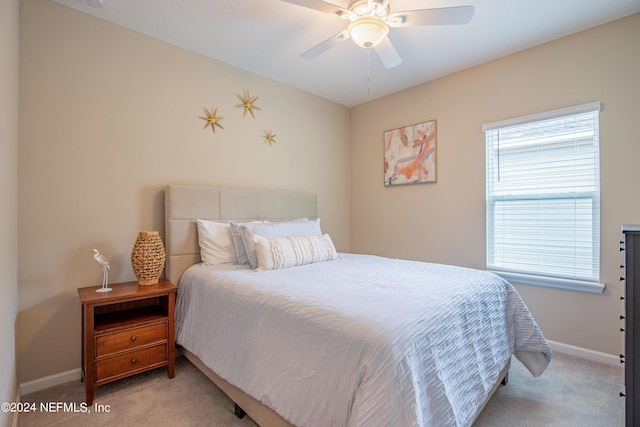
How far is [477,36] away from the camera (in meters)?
2.48

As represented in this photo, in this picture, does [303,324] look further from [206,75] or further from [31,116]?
[206,75]

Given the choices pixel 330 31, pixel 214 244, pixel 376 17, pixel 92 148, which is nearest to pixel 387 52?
pixel 376 17

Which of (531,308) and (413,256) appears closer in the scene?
(531,308)

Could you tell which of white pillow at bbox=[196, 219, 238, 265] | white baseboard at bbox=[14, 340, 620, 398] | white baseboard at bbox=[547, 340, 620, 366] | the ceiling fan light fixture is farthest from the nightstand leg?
white baseboard at bbox=[547, 340, 620, 366]

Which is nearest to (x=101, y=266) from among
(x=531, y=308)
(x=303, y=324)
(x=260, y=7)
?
(x=303, y=324)

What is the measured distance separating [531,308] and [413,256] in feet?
3.93

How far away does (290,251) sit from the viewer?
7.71 feet

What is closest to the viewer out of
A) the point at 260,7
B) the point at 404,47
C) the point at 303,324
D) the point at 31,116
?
the point at 303,324

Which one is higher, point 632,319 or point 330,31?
point 330,31

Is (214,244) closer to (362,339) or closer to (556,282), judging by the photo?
(362,339)

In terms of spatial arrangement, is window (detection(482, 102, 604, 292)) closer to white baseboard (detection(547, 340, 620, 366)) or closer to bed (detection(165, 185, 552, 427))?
white baseboard (detection(547, 340, 620, 366))

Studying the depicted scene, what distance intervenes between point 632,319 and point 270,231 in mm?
2209

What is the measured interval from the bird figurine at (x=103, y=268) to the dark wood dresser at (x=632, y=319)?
2.94 m

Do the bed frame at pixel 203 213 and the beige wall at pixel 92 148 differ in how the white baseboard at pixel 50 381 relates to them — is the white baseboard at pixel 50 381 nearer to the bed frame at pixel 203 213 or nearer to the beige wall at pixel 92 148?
the beige wall at pixel 92 148
